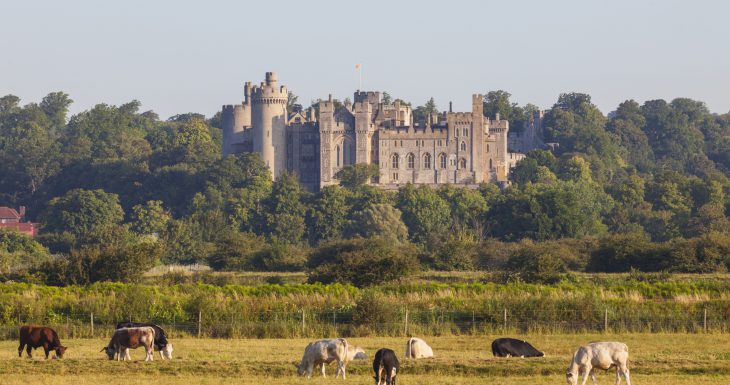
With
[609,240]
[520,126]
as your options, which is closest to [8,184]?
[520,126]

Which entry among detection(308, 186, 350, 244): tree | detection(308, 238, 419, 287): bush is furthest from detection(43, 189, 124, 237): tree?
detection(308, 238, 419, 287): bush

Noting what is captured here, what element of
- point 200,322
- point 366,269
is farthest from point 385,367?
point 366,269

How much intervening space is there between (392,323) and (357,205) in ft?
237

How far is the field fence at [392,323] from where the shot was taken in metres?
36.9

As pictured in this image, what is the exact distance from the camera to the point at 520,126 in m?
154

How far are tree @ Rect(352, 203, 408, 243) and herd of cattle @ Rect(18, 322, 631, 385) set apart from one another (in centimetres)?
7001

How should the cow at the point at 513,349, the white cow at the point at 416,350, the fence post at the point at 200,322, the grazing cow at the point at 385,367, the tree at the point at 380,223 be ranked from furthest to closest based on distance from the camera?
the tree at the point at 380,223 → the fence post at the point at 200,322 → the cow at the point at 513,349 → the white cow at the point at 416,350 → the grazing cow at the point at 385,367

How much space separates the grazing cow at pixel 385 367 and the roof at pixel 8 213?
104 meters

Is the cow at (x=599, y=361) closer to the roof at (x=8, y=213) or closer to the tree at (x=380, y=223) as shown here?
the tree at (x=380, y=223)

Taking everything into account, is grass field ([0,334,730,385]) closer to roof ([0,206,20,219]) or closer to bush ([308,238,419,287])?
bush ([308,238,419,287])

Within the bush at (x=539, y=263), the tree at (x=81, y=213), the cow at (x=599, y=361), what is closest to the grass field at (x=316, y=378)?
the cow at (x=599, y=361)

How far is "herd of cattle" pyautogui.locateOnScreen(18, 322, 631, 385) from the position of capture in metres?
26.3

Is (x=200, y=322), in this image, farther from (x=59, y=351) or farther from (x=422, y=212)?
(x=422, y=212)

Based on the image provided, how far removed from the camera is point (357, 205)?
11012 cm
